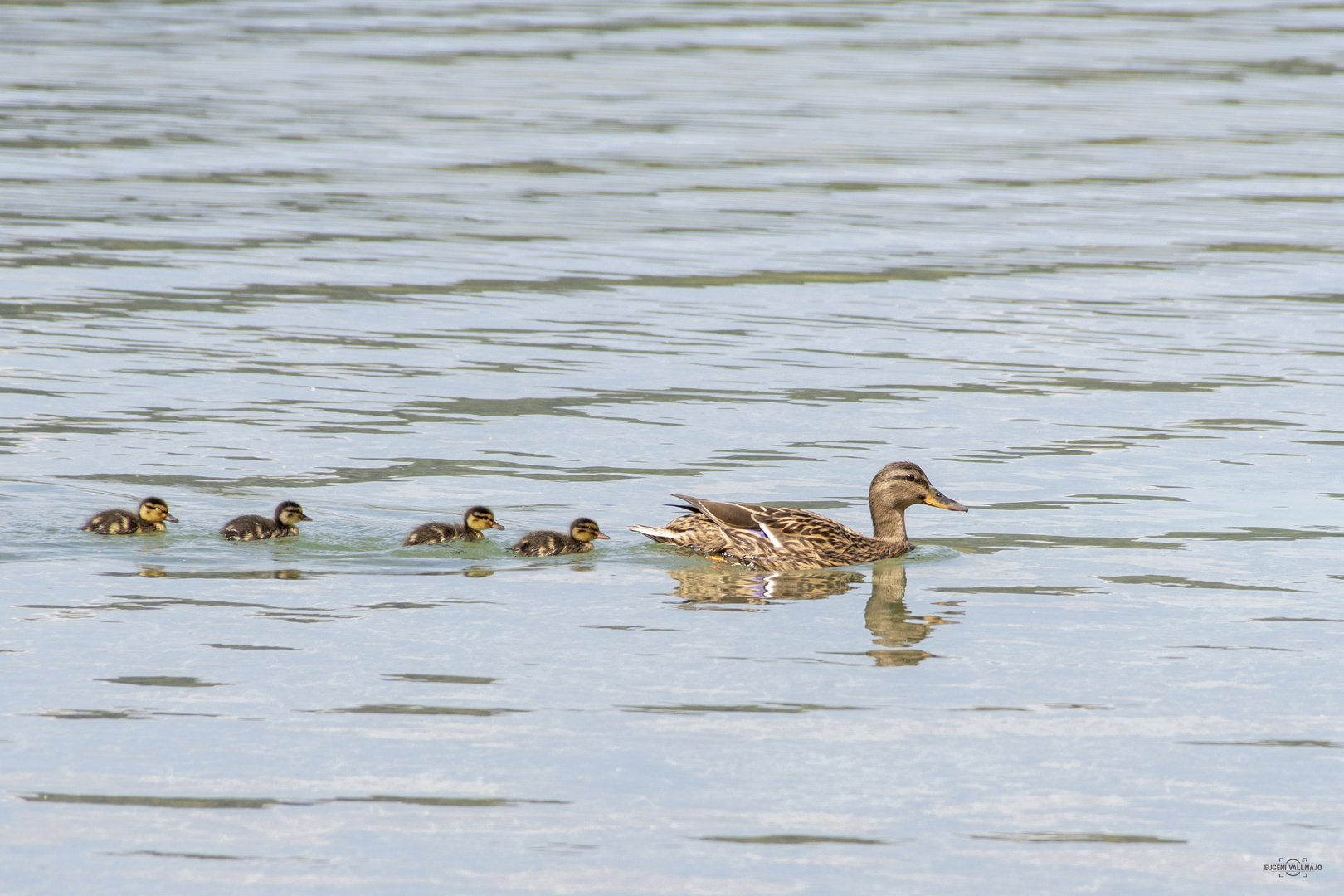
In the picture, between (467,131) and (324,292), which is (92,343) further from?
(467,131)

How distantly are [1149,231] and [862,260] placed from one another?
3.46 metres

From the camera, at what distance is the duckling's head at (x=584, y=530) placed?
32.0 feet

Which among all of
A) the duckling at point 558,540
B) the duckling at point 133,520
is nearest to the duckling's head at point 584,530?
the duckling at point 558,540

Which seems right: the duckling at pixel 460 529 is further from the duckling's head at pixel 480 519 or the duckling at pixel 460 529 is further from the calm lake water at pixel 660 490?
the calm lake water at pixel 660 490

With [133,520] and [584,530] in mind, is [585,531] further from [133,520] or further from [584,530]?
[133,520]

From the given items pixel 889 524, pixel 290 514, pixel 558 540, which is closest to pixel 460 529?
pixel 558 540

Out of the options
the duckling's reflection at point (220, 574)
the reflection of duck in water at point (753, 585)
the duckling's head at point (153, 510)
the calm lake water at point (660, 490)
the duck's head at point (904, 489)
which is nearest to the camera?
the calm lake water at point (660, 490)

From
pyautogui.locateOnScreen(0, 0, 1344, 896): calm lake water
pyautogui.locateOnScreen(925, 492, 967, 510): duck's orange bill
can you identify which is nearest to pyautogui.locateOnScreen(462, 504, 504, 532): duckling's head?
pyautogui.locateOnScreen(0, 0, 1344, 896): calm lake water

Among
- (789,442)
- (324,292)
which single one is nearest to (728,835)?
(789,442)

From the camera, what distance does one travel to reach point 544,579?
31.1 feet

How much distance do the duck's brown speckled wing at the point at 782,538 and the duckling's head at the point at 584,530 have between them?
437 millimetres

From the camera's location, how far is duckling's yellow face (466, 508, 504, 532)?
32.7 feet

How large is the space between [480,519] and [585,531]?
0.54m

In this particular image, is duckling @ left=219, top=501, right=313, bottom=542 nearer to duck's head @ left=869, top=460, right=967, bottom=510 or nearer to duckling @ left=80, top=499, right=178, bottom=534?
duckling @ left=80, top=499, right=178, bottom=534
